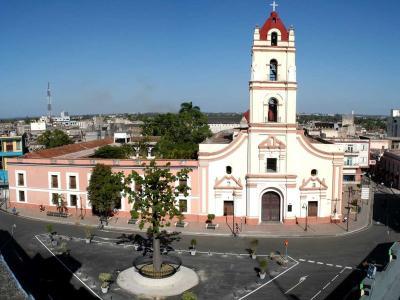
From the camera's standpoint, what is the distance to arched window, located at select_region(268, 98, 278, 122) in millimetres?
41634

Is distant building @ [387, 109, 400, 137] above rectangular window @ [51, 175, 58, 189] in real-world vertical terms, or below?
above

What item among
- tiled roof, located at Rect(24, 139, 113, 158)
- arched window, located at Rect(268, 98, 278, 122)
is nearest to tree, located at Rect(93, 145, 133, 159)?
tiled roof, located at Rect(24, 139, 113, 158)

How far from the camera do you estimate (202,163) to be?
42281mm

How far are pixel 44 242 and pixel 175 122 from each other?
45195 millimetres

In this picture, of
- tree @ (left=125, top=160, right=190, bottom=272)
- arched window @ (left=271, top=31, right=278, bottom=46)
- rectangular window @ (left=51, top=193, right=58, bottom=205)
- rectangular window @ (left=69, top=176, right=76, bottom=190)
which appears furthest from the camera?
rectangular window @ (left=69, top=176, right=76, bottom=190)

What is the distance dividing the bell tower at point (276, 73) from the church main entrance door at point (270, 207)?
7338 millimetres

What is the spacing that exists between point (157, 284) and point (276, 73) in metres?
24.0

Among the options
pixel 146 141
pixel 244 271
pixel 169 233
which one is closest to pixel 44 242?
pixel 169 233

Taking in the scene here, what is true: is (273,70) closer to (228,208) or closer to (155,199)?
(228,208)

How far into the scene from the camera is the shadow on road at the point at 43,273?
26.1 meters

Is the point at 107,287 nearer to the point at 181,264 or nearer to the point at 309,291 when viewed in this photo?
the point at 181,264

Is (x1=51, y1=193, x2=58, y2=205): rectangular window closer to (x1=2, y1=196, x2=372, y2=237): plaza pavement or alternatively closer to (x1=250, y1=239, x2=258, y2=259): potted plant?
(x1=2, y1=196, x2=372, y2=237): plaza pavement

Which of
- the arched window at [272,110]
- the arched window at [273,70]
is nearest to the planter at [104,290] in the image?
the arched window at [272,110]

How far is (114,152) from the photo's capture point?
58000mm
